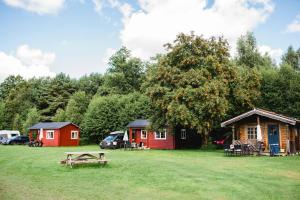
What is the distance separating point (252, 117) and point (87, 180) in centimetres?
1842

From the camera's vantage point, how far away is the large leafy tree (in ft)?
97.5

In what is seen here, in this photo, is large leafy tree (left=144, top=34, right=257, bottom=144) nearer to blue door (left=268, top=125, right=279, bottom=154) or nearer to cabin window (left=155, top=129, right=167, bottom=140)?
cabin window (left=155, top=129, right=167, bottom=140)

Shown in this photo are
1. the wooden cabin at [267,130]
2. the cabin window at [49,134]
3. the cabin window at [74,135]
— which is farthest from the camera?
the cabin window at [74,135]

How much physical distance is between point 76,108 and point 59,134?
11.0 metres

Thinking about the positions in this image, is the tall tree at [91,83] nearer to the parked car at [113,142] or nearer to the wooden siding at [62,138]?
the wooden siding at [62,138]

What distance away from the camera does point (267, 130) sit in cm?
2702

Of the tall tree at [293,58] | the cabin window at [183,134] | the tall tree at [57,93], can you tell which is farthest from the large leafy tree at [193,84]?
the tall tree at [57,93]

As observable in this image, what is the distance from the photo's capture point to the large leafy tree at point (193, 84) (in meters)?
29.7

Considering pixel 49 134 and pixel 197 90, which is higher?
pixel 197 90

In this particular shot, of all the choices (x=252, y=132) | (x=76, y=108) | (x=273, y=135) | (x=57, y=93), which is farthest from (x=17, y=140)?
(x=273, y=135)

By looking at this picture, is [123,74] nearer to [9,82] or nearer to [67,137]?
[67,137]

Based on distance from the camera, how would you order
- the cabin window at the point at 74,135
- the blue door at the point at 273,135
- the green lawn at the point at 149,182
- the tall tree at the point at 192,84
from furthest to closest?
the cabin window at the point at 74,135, the tall tree at the point at 192,84, the blue door at the point at 273,135, the green lawn at the point at 149,182

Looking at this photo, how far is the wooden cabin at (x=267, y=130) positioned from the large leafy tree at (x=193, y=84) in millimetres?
2486

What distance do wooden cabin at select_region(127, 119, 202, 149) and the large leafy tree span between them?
372 centimetres
